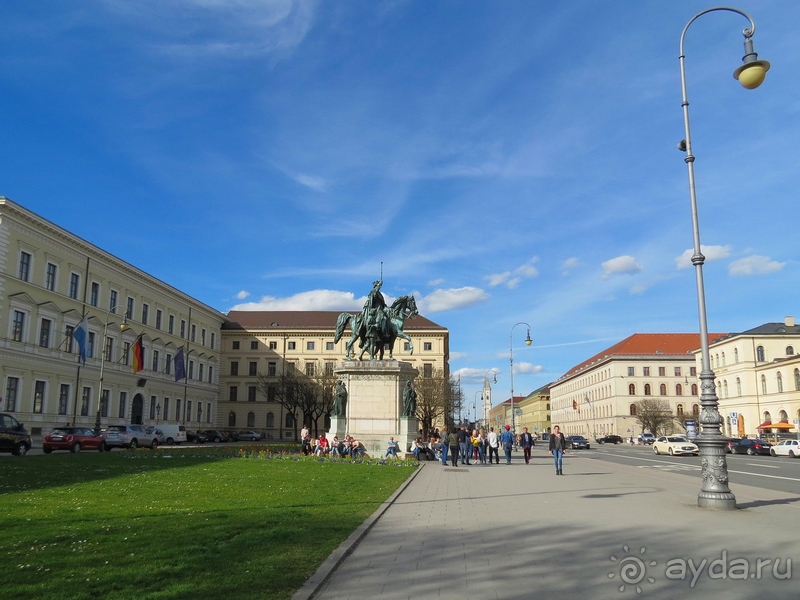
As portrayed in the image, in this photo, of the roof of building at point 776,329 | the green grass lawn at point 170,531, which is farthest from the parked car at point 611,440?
the green grass lawn at point 170,531

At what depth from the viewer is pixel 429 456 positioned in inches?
1268

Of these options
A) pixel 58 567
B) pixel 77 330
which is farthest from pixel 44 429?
pixel 58 567

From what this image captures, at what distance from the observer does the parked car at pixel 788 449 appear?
45578 mm

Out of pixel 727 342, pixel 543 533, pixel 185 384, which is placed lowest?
pixel 543 533

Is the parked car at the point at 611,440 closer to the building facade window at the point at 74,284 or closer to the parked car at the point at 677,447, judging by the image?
the parked car at the point at 677,447

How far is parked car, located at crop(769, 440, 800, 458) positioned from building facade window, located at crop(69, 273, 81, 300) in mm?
55905

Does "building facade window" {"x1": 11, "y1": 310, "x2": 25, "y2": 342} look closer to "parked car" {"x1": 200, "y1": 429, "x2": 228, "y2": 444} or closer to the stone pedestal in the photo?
"parked car" {"x1": 200, "y1": 429, "x2": 228, "y2": 444}

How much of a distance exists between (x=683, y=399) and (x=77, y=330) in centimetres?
10057

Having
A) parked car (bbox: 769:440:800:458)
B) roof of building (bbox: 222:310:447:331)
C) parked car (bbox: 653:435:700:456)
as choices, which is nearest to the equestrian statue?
parked car (bbox: 653:435:700:456)

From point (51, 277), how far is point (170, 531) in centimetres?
4934

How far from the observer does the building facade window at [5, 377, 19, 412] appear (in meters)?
46.1

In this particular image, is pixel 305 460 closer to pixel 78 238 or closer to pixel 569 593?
pixel 569 593

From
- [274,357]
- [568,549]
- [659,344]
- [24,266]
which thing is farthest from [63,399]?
[659,344]

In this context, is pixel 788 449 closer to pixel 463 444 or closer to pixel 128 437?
pixel 463 444
